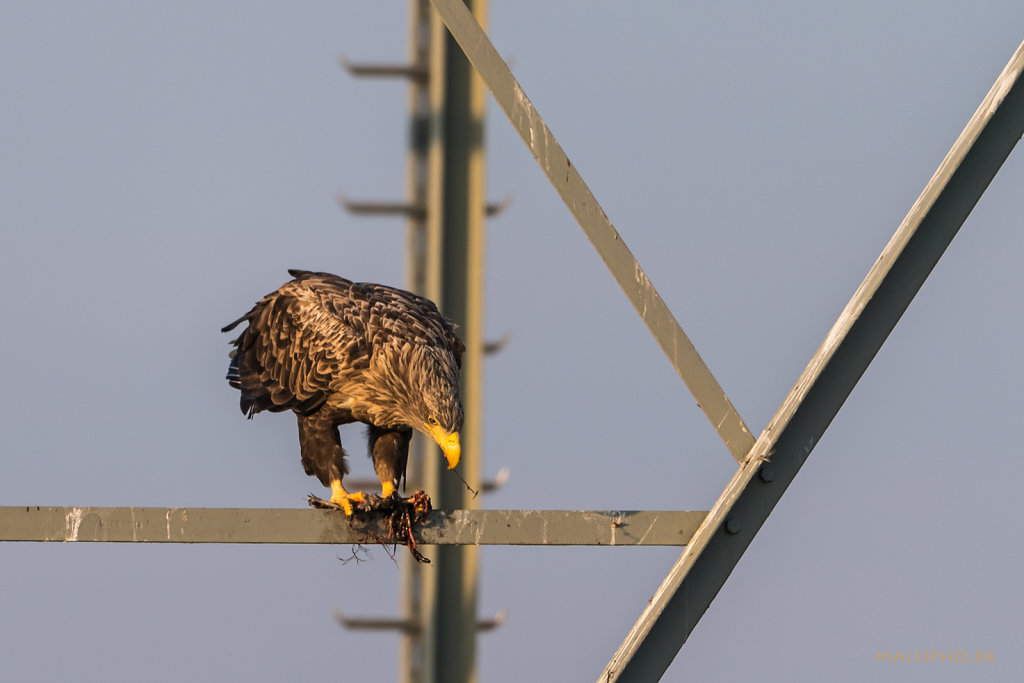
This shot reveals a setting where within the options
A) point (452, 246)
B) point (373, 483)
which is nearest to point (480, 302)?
point (452, 246)

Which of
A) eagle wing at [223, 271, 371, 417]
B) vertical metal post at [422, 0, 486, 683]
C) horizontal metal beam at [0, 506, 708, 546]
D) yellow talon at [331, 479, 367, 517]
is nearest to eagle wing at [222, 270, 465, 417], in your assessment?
eagle wing at [223, 271, 371, 417]

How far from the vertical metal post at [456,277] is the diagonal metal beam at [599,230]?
172 inches

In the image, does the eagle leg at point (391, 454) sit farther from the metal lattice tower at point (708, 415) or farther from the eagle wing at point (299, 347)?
the metal lattice tower at point (708, 415)

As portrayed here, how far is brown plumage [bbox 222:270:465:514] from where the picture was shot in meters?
5.67

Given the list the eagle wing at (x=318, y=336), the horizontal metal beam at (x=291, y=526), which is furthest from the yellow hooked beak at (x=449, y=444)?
the horizontal metal beam at (x=291, y=526)

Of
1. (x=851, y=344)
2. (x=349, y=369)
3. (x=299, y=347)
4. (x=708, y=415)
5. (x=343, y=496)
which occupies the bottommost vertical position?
(x=343, y=496)

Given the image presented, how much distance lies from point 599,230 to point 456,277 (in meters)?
4.59

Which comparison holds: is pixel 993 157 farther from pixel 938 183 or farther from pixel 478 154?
pixel 478 154

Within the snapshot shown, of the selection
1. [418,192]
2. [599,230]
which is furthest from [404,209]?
[599,230]

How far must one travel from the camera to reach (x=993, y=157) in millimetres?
3807

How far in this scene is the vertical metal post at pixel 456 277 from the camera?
8.31 metres

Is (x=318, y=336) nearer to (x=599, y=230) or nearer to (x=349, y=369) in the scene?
(x=349, y=369)

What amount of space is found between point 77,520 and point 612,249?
1463mm

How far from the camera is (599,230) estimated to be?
12.4ft
